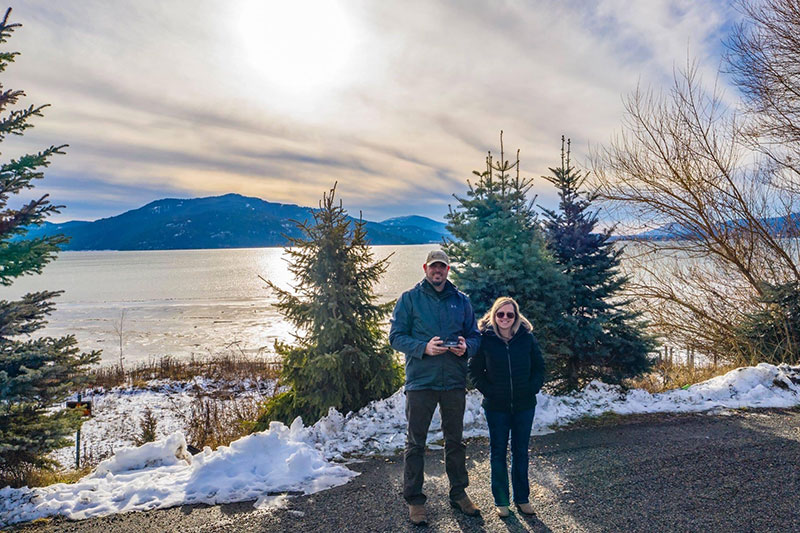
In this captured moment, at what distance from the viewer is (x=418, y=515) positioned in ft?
13.0

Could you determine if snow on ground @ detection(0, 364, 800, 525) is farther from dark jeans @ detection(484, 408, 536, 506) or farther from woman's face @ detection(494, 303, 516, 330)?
woman's face @ detection(494, 303, 516, 330)

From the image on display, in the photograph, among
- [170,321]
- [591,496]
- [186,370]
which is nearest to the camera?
[591,496]

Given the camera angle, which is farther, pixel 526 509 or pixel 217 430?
pixel 217 430

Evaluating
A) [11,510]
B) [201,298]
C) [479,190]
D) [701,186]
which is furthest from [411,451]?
[201,298]

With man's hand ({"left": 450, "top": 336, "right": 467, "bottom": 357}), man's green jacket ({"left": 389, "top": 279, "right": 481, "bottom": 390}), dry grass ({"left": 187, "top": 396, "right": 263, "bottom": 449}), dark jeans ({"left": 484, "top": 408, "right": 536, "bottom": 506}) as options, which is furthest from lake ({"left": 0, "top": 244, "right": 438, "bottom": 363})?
man's hand ({"left": 450, "top": 336, "right": 467, "bottom": 357})

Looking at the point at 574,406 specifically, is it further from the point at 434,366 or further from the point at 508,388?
the point at 434,366

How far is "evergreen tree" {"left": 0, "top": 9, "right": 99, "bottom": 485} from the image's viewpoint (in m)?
5.15

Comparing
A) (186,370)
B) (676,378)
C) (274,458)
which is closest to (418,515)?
(274,458)

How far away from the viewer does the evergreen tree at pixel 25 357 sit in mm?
5148

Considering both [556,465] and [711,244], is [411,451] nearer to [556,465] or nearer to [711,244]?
[556,465]

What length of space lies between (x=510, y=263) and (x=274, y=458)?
4413 millimetres

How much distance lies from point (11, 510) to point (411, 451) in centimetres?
385

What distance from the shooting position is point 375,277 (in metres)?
7.78

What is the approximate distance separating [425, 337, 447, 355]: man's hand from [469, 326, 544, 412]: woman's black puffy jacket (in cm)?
51
